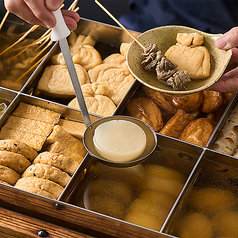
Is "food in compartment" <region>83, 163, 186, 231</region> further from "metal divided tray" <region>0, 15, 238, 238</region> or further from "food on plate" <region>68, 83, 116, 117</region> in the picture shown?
"food on plate" <region>68, 83, 116, 117</region>

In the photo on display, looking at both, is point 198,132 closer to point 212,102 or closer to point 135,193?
point 212,102

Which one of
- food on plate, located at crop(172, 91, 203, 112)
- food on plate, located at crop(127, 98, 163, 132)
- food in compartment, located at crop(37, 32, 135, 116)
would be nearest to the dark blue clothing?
food in compartment, located at crop(37, 32, 135, 116)

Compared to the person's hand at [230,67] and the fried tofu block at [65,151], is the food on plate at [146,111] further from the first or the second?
the fried tofu block at [65,151]

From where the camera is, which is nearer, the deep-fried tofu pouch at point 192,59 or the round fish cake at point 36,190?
the round fish cake at point 36,190

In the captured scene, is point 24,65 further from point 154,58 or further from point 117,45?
point 154,58

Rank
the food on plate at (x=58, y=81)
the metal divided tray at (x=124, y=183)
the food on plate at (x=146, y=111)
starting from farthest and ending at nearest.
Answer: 1. the food on plate at (x=58, y=81)
2. the food on plate at (x=146, y=111)
3. the metal divided tray at (x=124, y=183)

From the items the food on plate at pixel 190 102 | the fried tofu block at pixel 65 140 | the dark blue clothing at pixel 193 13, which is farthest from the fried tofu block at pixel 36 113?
the dark blue clothing at pixel 193 13
